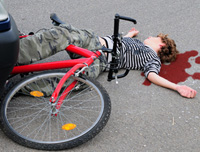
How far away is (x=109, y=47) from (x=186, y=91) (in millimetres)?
905

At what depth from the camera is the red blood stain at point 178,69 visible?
9.53ft

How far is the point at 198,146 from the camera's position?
7.17 ft

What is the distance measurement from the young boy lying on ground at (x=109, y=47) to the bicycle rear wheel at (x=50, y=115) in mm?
261

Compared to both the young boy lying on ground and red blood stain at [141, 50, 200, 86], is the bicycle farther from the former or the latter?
red blood stain at [141, 50, 200, 86]

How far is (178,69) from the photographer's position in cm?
305

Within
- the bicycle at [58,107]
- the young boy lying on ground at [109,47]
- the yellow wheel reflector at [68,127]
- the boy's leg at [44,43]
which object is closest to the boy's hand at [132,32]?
the young boy lying on ground at [109,47]

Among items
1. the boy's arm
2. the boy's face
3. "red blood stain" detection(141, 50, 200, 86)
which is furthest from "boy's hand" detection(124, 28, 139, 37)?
the boy's arm

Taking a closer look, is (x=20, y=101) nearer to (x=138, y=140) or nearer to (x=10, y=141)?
(x=10, y=141)

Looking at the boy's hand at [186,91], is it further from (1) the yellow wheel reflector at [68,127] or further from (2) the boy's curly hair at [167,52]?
(1) the yellow wheel reflector at [68,127]

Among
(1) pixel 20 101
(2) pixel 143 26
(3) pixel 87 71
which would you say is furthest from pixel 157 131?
(2) pixel 143 26

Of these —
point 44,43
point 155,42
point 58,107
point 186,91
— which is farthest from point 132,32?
point 58,107

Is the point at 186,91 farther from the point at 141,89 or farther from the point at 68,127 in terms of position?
the point at 68,127

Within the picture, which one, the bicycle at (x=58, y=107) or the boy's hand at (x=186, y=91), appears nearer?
the bicycle at (x=58, y=107)

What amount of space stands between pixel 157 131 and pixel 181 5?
259cm
